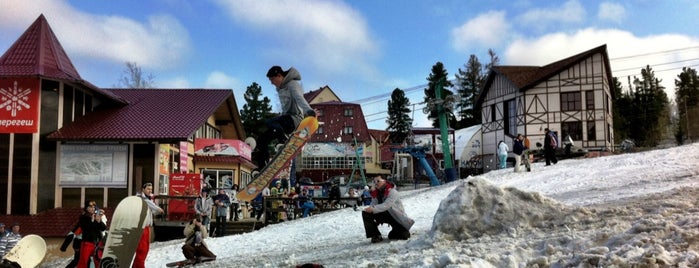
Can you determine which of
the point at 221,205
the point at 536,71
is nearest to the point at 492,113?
the point at 536,71

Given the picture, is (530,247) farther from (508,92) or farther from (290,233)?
(508,92)

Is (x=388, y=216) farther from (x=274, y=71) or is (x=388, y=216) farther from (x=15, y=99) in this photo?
(x=15, y=99)

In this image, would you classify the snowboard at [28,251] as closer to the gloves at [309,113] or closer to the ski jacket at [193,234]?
the ski jacket at [193,234]

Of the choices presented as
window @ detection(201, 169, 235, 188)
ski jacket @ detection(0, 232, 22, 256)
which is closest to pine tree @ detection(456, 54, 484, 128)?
window @ detection(201, 169, 235, 188)

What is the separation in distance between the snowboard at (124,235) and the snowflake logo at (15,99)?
626 inches

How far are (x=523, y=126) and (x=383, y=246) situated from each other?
117 feet

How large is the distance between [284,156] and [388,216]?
2449mm

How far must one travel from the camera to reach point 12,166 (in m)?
22.6

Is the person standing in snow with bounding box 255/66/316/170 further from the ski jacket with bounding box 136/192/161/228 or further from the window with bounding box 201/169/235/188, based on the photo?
the window with bounding box 201/169/235/188

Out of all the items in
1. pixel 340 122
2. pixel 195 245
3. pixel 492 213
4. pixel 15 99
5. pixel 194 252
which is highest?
pixel 340 122

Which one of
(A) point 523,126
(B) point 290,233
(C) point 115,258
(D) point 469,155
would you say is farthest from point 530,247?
(D) point 469,155

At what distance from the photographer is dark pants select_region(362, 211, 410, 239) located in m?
11.7

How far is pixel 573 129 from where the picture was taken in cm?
4350

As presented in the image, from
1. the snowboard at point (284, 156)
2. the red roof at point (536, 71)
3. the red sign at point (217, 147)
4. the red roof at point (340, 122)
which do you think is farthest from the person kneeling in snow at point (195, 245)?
the red roof at point (340, 122)
